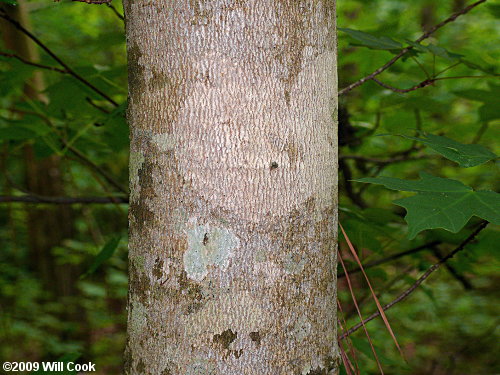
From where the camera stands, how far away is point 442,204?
2.29ft

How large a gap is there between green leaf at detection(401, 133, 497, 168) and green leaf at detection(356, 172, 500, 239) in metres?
0.06

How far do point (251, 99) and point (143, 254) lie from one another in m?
0.27

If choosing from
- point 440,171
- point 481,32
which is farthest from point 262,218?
point 481,32

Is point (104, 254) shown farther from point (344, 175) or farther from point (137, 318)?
point (344, 175)

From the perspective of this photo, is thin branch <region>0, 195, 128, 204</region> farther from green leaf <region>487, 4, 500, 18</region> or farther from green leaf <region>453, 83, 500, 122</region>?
green leaf <region>487, 4, 500, 18</region>

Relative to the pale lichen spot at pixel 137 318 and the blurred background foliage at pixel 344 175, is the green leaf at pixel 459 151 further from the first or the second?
the pale lichen spot at pixel 137 318

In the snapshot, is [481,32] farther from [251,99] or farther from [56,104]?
[251,99]

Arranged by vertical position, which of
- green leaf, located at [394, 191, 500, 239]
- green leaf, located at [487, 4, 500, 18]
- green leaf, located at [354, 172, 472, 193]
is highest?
green leaf, located at [487, 4, 500, 18]

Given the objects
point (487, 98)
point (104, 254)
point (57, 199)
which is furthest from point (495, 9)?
point (57, 199)

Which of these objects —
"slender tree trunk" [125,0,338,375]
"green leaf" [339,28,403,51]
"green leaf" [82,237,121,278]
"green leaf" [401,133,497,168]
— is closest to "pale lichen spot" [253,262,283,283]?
"slender tree trunk" [125,0,338,375]

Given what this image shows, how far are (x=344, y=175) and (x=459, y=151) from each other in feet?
3.21

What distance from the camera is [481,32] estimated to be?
434 centimetres

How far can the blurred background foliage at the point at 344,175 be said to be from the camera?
4.97ft

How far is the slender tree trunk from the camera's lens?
23.3 inches
